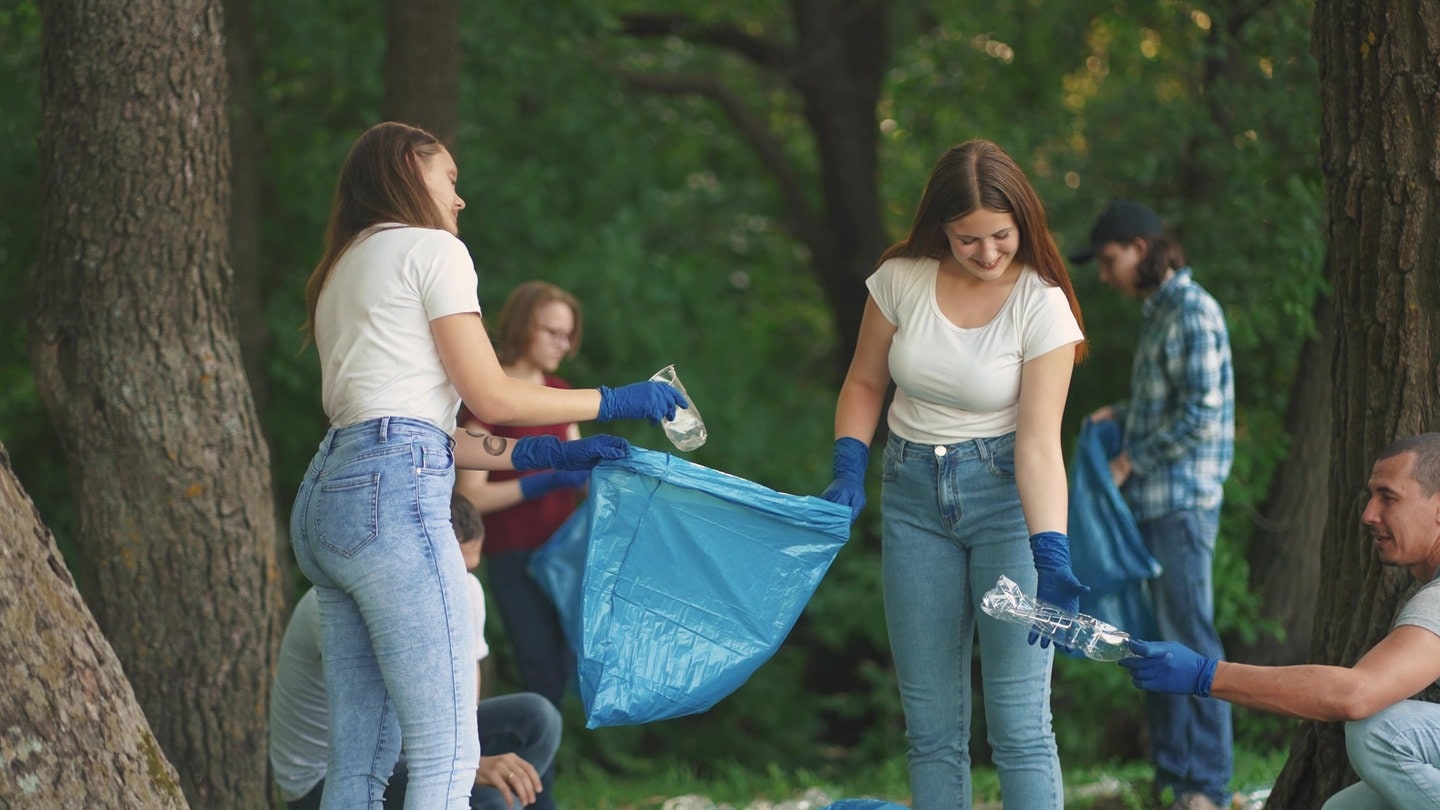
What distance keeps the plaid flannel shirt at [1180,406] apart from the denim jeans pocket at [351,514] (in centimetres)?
262

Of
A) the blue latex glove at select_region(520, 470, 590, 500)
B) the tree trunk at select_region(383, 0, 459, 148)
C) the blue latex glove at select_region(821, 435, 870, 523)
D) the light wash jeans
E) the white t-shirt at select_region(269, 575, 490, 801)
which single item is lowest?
the white t-shirt at select_region(269, 575, 490, 801)

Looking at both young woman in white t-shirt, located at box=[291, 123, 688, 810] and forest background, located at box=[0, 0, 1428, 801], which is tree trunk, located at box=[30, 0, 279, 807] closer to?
forest background, located at box=[0, 0, 1428, 801]

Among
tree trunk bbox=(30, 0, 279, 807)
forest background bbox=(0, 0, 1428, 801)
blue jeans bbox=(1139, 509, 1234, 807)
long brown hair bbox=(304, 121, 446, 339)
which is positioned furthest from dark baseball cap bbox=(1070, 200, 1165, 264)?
tree trunk bbox=(30, 0, 279, 807)

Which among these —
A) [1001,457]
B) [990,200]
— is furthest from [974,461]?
[990,200]

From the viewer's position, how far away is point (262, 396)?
24.2 ft

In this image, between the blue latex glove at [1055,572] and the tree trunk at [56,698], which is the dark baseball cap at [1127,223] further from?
the tree trunk at [56,698]

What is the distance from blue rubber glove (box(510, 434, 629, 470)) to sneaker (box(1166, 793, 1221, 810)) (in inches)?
89.0

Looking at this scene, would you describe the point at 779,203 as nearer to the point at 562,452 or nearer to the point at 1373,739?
the point at 562,452

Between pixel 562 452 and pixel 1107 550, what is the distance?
196 centimetres

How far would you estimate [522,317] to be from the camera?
4.71 m

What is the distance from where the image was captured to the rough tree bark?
1075 cm

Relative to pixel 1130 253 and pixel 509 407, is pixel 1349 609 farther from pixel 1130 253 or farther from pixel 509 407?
pixel 509 407

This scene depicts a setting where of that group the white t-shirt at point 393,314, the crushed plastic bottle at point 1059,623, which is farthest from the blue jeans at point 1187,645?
the white t-shirt at point 393,314

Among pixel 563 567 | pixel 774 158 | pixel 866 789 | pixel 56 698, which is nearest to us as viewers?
pixel 56 698
